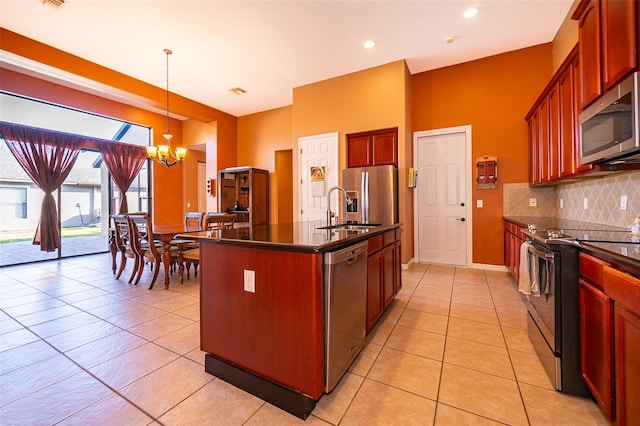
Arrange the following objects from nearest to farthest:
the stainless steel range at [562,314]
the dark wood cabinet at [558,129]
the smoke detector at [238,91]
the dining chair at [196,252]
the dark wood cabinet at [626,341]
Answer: the dark wood cabinet at [626,341] → the stainless steel range at [562,314] → the dark wood cabinet at [558,129] → the dining chair at [196,252] → the smoke detector at [238,91]

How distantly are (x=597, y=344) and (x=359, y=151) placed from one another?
152 inches

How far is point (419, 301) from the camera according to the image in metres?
3.01

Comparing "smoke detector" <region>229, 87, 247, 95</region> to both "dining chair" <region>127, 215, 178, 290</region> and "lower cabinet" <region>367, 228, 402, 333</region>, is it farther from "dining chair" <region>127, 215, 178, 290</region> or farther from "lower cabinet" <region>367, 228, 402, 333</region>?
"lower cabinet" <region>367, 228, 402, 333</region>

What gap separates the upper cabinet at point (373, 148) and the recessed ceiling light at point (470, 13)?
159cm

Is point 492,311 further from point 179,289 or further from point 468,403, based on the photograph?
point 179,289

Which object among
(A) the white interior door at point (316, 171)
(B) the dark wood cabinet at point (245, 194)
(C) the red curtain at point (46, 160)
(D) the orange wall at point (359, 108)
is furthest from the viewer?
(B) the dark wood cabinet at point (245, 194)

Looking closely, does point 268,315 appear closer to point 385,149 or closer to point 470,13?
point 385,149

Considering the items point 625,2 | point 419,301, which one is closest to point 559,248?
point 625,2

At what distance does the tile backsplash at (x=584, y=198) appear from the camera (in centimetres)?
209

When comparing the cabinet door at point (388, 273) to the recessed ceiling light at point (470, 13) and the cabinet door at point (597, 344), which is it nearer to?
the cabinet door at point (597, 344)

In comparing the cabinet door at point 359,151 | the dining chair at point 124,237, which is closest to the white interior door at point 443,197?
the cabinet door at point 359,151

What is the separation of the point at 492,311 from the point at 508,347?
0.73m

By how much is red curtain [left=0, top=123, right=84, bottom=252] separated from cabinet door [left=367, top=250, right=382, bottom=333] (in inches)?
251

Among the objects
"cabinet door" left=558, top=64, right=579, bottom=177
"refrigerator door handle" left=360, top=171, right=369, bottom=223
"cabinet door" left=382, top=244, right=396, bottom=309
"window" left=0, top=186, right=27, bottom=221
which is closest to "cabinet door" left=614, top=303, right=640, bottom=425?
"cabinet door" left=382, top=244, right=396, bottom=309
